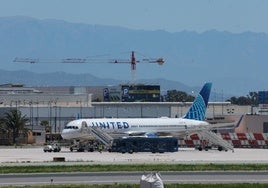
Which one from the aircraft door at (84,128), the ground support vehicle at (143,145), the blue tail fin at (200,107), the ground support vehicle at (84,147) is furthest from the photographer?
the blue tail fin at (200,107)

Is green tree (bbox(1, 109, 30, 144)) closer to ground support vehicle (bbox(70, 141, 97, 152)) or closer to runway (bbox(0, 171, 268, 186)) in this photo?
ground support vehicle (bbox(70, 141, 97, 152))

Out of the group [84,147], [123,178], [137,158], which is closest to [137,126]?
[84,147]

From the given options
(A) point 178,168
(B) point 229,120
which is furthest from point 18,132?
(A) point 178,168

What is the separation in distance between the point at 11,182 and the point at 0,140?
107 meters

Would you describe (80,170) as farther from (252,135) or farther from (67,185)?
(252,135)

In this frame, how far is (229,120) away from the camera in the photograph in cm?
15600

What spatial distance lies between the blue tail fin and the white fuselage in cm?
346

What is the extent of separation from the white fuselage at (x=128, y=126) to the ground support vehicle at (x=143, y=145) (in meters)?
10.8

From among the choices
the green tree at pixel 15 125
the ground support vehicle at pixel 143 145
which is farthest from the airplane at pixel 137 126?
the green tree at pixel 15 125

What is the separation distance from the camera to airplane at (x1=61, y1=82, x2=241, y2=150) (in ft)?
381

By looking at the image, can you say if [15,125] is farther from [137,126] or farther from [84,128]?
[84,128]

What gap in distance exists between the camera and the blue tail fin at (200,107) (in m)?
129

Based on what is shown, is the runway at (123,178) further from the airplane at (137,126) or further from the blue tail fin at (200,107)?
the blue tail fin at (200,107)

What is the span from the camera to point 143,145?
345 feet
